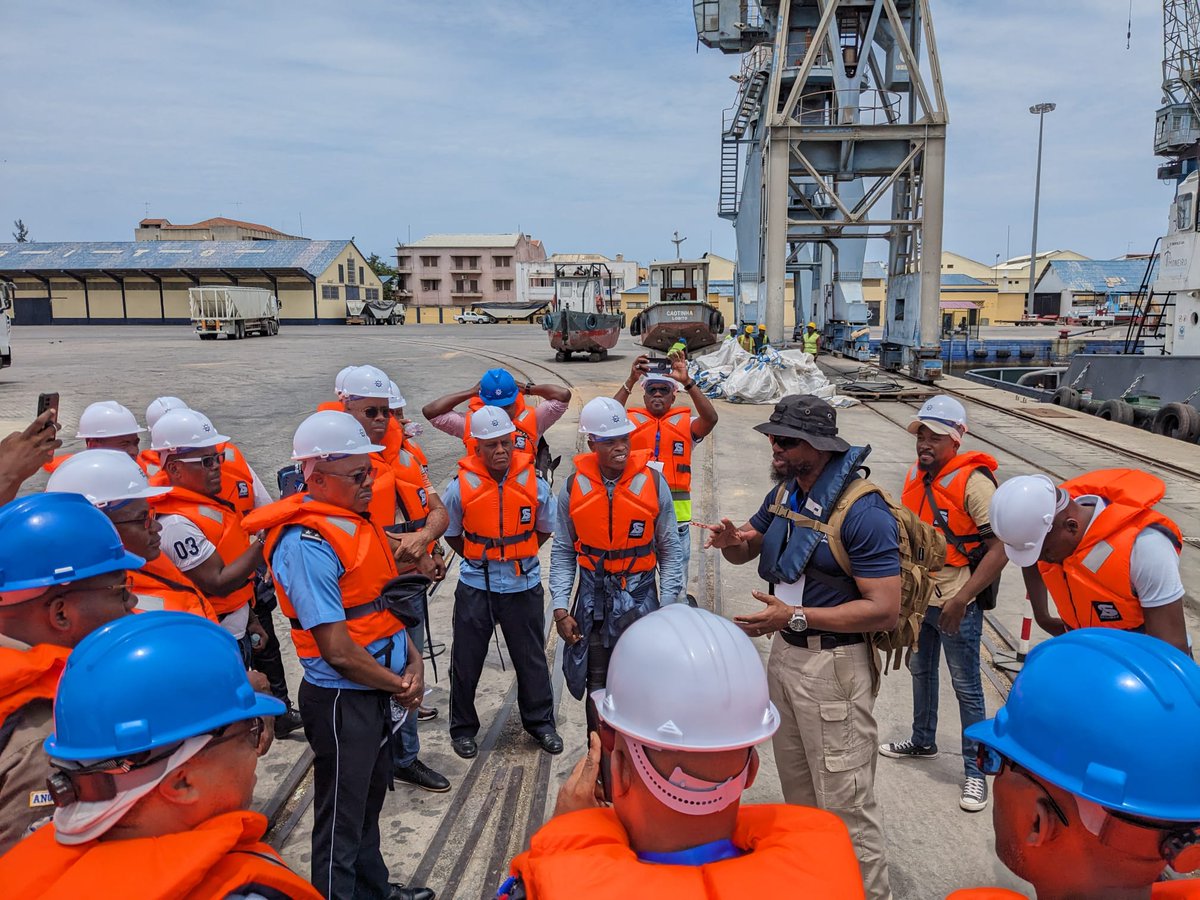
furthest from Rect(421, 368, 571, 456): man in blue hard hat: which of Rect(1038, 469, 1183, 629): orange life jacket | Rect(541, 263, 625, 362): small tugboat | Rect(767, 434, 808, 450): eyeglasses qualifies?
Rect(541, 263, 625, 362): small tugboat

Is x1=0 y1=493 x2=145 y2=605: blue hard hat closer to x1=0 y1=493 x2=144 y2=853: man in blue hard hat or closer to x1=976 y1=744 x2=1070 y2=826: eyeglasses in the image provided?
x1=0 y1=493 x2=144 y2=853: man in blue hard hat

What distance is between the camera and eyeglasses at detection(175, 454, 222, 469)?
155 inches

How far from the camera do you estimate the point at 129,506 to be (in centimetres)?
320

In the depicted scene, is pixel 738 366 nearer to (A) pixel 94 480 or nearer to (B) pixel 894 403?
(B) pixel 894 403

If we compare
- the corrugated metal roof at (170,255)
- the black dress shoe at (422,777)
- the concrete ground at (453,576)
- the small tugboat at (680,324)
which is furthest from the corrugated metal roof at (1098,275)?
the black dress shoe at (422,777)

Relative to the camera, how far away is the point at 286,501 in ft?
9.88

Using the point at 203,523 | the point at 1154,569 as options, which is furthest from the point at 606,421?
the point at 1154,569

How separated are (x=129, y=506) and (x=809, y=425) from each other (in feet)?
8.92

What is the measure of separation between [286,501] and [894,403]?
17.7m

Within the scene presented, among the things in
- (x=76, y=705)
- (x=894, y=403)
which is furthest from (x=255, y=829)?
(x=894, y=403)

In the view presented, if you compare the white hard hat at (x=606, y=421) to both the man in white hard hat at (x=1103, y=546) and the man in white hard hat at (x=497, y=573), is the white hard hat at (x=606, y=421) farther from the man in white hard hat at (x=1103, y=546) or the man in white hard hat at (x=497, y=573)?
the man in white hard hat at (x=1103, y=546)

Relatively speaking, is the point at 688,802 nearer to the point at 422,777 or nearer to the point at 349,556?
the point at 349,556

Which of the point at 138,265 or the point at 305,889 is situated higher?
the point at 138,265

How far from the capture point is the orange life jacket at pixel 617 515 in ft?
13.7
